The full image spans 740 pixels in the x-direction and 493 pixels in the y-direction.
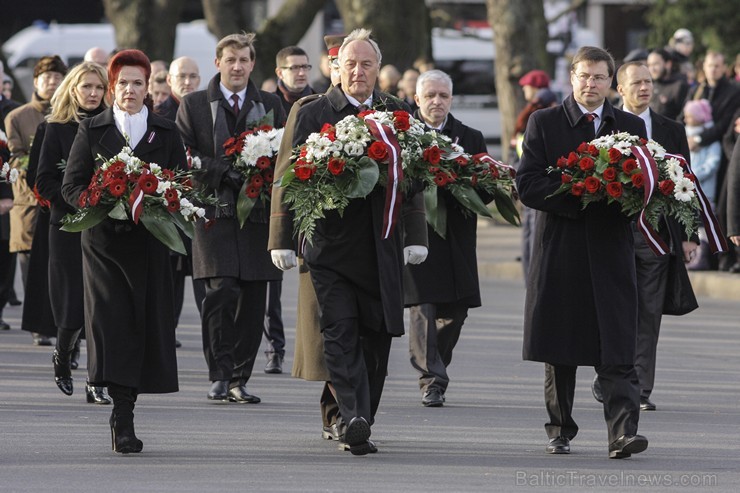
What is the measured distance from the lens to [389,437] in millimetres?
8906

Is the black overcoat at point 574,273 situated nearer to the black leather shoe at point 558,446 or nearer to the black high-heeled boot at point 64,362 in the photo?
the black leather shoe at point 558,446

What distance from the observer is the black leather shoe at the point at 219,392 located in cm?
1023

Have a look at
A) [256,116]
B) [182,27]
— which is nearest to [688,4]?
[182,27]

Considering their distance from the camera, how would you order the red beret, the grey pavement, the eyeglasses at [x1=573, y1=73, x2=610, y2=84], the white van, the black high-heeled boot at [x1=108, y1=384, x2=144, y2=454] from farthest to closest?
the white van < the red beret < the eyeglasses at [x1=573, y1=73, x2=610, y2=84] < the black high-heeled boot at [x1=108, y1=384, x2=144, y2=454] < the grey pavement

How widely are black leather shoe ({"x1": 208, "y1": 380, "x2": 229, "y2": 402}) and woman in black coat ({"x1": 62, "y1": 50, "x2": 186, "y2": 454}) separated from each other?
176cm

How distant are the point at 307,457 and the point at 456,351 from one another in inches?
191

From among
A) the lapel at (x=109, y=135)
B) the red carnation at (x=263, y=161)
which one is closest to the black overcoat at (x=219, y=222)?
the red carnation at (x=263, y=161)

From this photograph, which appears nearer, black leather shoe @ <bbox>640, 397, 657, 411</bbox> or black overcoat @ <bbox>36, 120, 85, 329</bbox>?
black overcoat @ <bbox>36, 120, 85, 329</bbox>

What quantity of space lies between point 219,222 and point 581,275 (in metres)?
2.91

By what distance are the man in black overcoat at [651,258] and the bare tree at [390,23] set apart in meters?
13.8

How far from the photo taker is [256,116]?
34.2 ft

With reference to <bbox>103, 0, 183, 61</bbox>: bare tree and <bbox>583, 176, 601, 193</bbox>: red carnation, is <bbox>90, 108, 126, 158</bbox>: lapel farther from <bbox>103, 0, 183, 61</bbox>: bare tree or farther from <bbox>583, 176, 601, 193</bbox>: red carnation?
<bbox>103, 0, 183, 61</bbox>: bare tree

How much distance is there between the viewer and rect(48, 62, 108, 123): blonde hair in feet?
31.6

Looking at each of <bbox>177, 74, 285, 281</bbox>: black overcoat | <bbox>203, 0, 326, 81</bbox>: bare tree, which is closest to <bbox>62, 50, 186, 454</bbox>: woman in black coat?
<bbox>177, 74, 285, 281</bbox>: black overcoat
